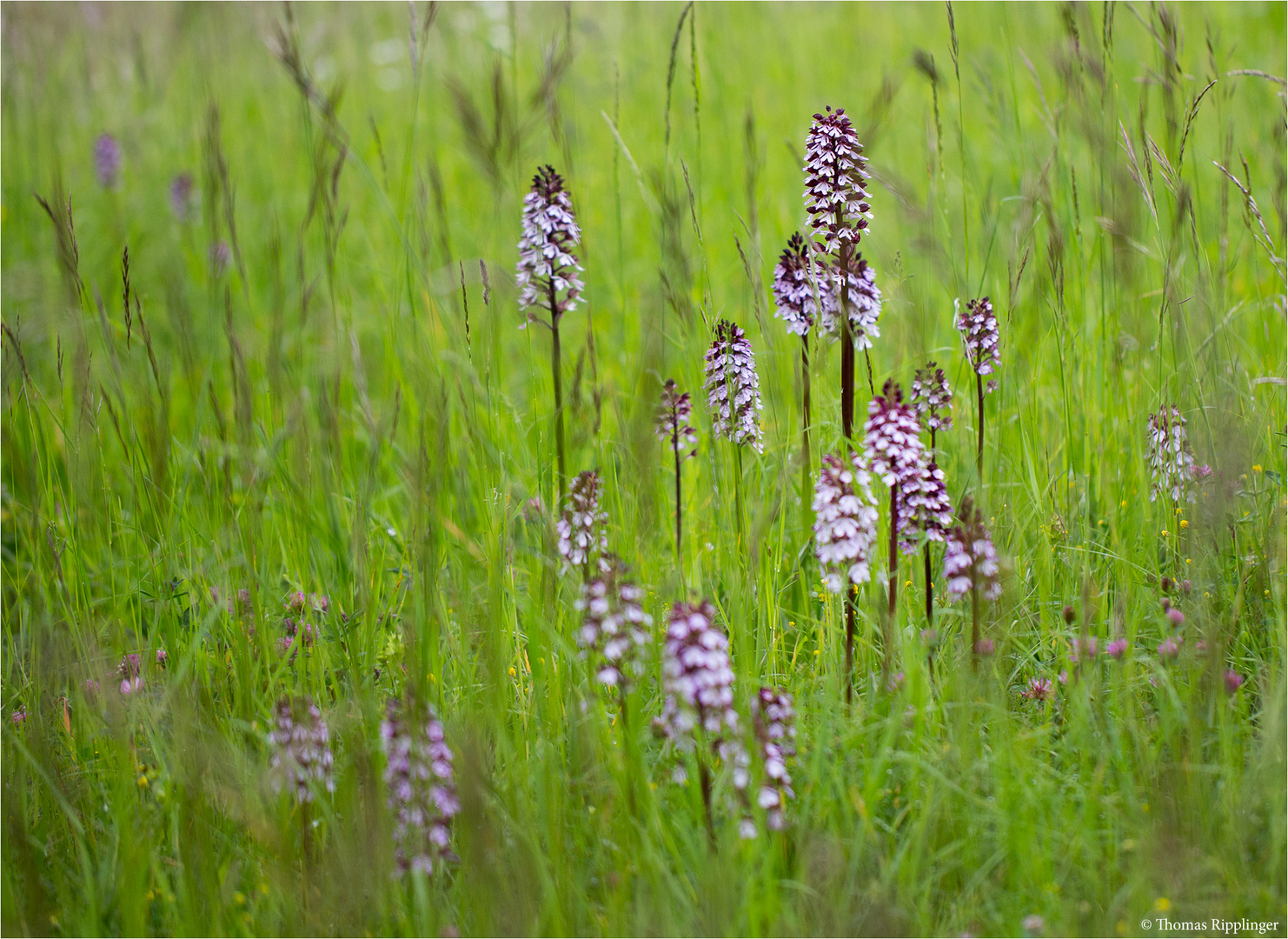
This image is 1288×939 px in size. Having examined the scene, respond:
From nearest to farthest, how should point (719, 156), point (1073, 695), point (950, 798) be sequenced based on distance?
point (950, 798), point (1073, 695), point (719, 156)

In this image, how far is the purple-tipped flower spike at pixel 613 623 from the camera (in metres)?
1.51

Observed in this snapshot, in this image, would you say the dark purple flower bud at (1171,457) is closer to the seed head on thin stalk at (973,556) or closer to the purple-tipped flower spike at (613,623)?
the seed head on thin stalk at (973,556)

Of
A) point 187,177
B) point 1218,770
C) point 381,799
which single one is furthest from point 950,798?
point 187,177

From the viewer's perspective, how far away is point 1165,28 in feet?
6.93

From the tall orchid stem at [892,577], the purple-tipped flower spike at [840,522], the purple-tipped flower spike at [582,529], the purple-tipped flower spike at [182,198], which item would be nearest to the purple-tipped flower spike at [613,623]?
the purple-tipped flower spike at [582,529]

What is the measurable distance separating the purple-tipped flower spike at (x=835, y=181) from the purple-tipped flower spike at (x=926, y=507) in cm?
57

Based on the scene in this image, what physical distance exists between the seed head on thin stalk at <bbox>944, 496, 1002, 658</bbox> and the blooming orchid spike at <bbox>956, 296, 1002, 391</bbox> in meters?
0.59

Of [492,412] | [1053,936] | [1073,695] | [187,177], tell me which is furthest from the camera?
[187,177]

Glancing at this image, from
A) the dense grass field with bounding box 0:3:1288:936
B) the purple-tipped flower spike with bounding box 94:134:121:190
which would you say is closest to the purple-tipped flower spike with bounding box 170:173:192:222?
the purple-tipped flower spike with bounding box 94:134:121:190

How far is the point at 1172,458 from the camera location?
221 cm

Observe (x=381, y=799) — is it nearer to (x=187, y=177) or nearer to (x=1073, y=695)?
(x=1073, y=695)

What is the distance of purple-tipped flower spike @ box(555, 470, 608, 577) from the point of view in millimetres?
1896

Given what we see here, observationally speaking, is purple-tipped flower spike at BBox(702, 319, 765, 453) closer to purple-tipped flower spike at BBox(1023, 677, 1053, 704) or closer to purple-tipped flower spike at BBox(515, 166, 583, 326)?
purple-tipped flower spike at BBox(515, 166, 583, 326)

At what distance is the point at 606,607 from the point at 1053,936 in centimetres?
95
